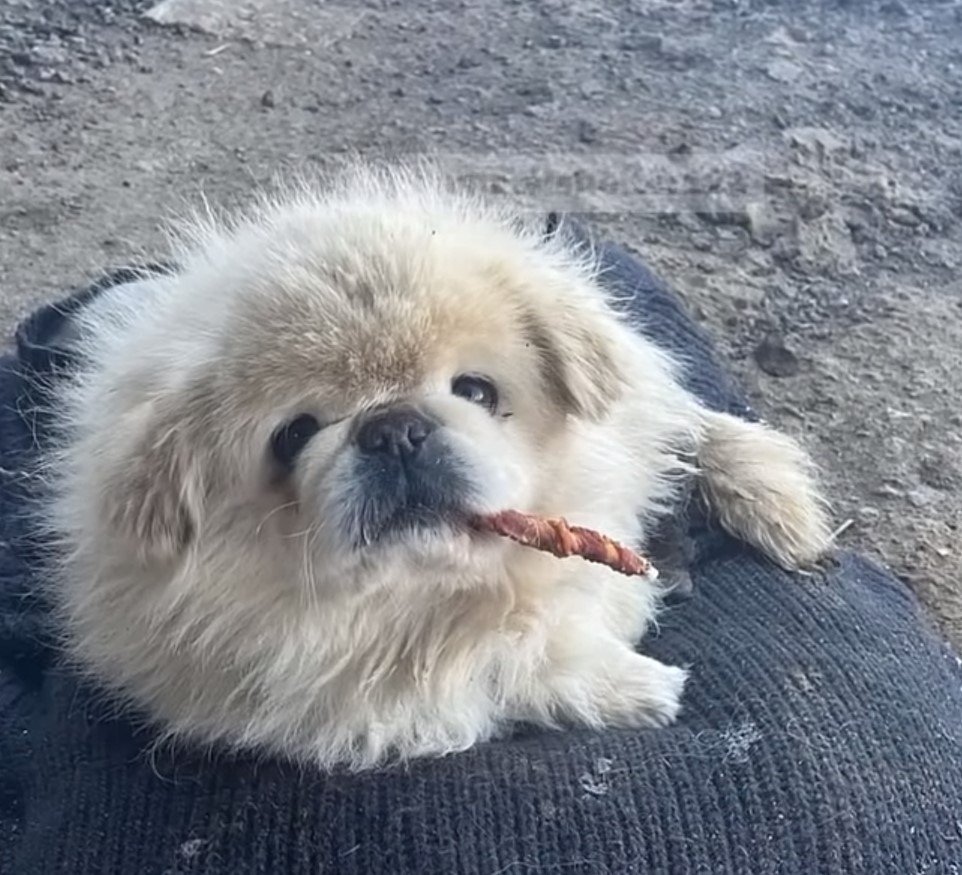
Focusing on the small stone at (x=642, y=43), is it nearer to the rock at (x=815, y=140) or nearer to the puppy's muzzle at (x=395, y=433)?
the rock at (x=815, y=140)

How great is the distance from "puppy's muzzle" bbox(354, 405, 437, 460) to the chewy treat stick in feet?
0.41

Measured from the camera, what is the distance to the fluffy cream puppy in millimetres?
Answer: 1848

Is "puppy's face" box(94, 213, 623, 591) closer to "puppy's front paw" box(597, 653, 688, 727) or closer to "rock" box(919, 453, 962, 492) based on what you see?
"puppy's front paw" box(597, 653, 688, 727)

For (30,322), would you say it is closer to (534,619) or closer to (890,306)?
(534,619)

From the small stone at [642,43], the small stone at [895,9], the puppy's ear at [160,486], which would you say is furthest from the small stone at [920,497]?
the small stone at [895,9]

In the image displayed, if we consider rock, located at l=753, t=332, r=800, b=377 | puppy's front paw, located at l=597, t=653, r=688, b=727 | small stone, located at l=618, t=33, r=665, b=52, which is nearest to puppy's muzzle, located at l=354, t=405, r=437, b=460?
puppy's front paw, located at l=597, t=653, r=688, b=727

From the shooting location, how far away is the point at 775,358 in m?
3.50

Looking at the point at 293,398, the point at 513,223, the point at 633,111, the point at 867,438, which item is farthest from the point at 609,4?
the point at 293,398

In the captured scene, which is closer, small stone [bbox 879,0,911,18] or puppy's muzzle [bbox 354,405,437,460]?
puppy's muzzle [bbox 354,405,437,460]

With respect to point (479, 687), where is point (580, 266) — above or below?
above

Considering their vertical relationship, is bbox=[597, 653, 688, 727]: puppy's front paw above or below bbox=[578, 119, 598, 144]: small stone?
above

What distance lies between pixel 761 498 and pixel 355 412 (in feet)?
2.87

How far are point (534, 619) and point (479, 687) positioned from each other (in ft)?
0.39

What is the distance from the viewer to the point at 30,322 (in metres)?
2.78
